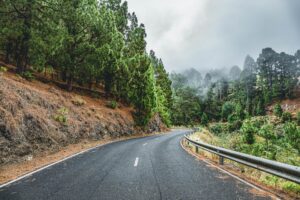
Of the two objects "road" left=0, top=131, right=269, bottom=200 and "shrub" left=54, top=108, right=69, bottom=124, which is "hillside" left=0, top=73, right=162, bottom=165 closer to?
"shrub" left=54, top=108, right=69, bottom=124

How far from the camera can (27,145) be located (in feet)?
42.0

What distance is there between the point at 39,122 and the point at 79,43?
1320 centimetres

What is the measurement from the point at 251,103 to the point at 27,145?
293 feet

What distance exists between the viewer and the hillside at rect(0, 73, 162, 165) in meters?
12.0

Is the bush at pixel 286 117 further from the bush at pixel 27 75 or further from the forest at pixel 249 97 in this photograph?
the bush at pixel 27 75

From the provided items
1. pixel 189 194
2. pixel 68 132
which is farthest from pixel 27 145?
pixel 189 194

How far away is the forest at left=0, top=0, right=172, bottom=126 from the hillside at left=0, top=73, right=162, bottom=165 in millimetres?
3606

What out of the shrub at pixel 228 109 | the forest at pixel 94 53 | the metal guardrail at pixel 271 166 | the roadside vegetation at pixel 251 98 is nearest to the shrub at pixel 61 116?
the forest at pixel 94 53

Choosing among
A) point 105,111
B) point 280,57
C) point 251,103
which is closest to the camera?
point 105,111

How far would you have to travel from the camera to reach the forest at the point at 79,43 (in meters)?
19.9

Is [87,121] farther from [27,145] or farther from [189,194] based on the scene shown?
[189,194]

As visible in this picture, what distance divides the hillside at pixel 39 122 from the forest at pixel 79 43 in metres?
3.61

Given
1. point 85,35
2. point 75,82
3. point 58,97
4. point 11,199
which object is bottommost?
point 11,199

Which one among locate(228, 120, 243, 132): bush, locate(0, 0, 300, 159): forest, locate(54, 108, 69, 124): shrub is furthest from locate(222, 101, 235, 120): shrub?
locate(54, 108, 69, 124): shrub
